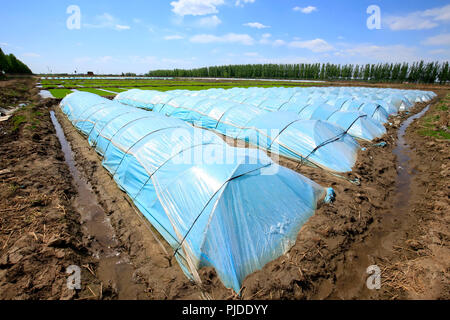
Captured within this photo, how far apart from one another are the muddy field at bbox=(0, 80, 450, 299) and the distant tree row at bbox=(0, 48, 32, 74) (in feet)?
335

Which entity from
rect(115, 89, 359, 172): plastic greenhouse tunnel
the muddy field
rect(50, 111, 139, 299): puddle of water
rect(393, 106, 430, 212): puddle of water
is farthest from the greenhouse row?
rect(50, 111, 139, 299): puddle of water

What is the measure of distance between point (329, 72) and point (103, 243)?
438 feet

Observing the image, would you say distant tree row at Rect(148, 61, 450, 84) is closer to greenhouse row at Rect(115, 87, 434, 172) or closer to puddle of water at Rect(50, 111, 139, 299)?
greenhouse row at Rect(115, 87, 434, 172)

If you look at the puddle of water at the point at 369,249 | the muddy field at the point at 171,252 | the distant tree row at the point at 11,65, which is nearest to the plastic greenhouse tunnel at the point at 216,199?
the muddy field at the point at 171,252

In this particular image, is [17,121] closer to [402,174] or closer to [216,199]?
[216,199]

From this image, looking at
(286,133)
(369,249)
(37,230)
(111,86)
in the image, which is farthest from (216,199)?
(111,86)

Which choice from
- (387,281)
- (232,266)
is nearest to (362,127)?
(387,281)

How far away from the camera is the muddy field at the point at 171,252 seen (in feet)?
16.7

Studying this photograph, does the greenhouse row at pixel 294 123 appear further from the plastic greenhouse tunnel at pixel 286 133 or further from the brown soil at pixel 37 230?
the brown soil at pixel 37 230

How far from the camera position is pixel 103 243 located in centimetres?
678

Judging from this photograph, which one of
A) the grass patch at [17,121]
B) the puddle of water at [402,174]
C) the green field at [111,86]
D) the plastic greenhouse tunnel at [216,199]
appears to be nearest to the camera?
the plastic greenhouse tunnel at [216,199]

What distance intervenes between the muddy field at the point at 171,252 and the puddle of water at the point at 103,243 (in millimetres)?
32
